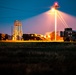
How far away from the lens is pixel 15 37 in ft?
251

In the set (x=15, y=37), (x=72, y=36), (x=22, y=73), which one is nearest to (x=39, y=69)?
(x=22, y=73)

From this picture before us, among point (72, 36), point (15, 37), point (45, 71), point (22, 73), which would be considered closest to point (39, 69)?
point (45, 71)

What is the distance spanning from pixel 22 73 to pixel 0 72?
0.78 m

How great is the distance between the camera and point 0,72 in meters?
8.48

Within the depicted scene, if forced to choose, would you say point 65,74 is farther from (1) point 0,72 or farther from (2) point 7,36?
(2) point 7,36

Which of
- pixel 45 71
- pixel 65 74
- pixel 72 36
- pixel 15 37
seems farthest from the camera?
pixel 15 37

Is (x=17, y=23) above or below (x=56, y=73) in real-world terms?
above

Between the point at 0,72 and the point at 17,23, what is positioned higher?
the point at 17,23

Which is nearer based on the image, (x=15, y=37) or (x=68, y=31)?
Answer: (x=68, y=31)

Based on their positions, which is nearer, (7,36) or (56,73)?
(56,73)

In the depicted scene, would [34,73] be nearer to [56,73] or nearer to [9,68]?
[56,73]

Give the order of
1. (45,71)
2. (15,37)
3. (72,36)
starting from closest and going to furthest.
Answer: (45,71), (72,36), (15,37)

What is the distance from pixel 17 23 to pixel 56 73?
226ft

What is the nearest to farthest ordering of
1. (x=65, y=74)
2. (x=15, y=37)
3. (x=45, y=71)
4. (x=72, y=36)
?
(x=65, y=74) → (x=45, y=71) → (x=72, y=36) → (x=15, y=37)
